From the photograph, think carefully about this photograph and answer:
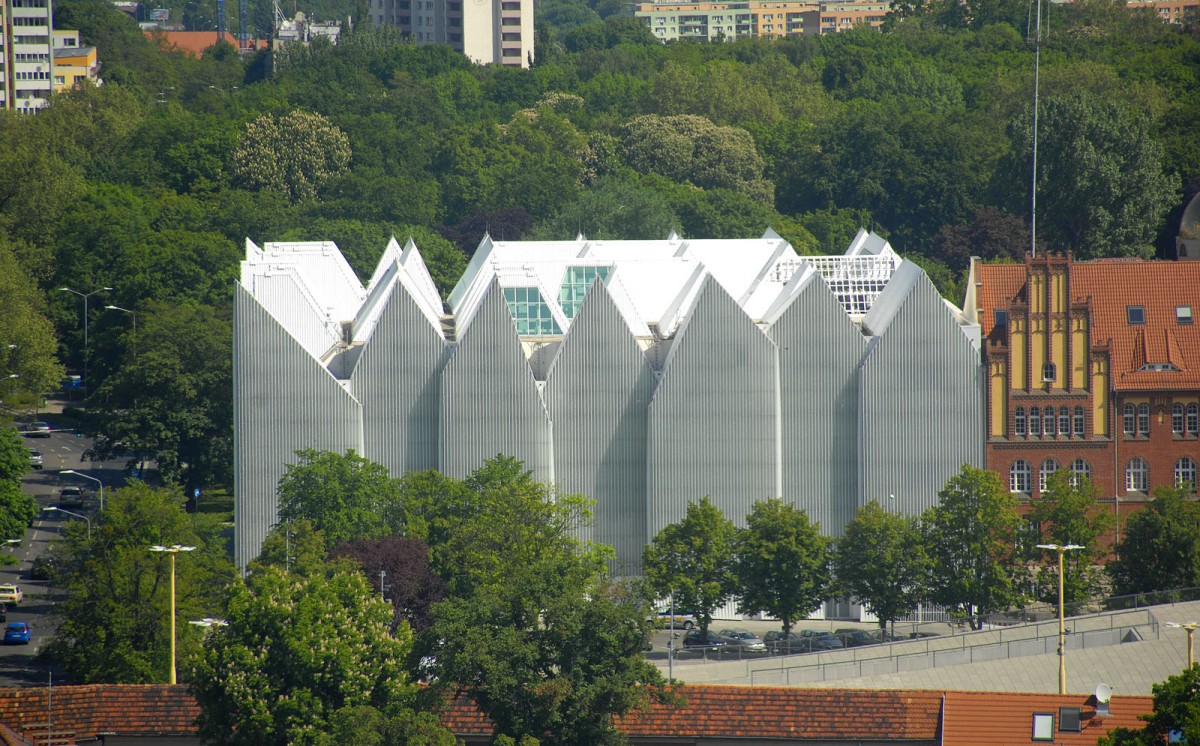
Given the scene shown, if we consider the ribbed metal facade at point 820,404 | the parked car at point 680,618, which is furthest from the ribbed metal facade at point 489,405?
the ribbed metal facade at point 820,404

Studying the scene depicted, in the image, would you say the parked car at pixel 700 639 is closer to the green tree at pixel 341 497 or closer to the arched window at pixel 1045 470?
the green tree at pixel 341 497

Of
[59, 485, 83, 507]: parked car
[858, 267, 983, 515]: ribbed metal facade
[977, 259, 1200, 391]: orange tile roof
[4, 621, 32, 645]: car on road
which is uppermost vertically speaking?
[977, 259, 1200, 391]: orange tile roof

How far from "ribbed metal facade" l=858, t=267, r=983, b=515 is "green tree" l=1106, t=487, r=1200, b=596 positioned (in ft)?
29.8

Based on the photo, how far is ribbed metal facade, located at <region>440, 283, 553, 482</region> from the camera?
89062mm

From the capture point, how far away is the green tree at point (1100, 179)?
135m

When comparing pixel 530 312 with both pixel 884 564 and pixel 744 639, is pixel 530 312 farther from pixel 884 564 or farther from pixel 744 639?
pixel 884 564

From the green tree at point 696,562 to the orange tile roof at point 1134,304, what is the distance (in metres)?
15.5

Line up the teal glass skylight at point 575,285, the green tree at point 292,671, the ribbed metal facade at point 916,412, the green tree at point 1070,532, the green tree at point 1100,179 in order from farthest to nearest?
the green tree at point 1100,179, the teal glass skylight at point 575,285, the ribbed metal facade at point 916,412, the green tree at point 1070,532, the green tree at point 292,671

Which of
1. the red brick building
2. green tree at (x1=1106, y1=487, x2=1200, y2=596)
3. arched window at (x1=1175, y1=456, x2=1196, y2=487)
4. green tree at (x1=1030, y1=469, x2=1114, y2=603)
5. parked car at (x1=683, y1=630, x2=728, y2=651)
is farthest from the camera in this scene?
arched window at (x1=1175, y1=456, x2=1196, y2=487)

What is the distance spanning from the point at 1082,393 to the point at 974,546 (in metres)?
12.1

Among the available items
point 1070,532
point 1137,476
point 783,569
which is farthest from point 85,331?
point 1070,532

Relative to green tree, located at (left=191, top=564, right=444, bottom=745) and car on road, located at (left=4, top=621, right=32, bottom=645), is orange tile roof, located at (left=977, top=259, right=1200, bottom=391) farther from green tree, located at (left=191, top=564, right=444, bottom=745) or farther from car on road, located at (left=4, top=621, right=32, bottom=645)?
car on road, located at (left=4, top=621, right=32, bottom=645)

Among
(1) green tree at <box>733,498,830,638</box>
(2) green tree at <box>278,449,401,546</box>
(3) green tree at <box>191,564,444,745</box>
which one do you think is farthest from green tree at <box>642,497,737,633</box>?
(3) green tree at <box>191,564,444,745</box>

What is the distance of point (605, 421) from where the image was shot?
90.2 metres
